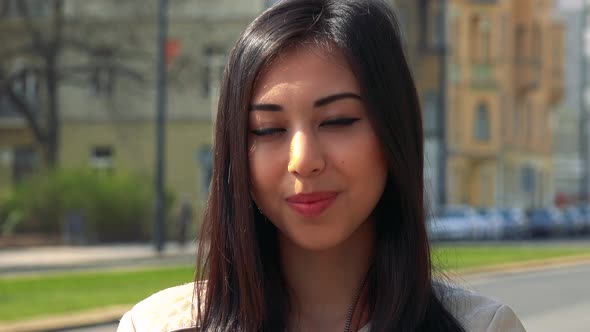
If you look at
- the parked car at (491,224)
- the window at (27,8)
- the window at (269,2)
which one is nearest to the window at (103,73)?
the window at (27,8)

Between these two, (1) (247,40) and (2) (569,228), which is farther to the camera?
(2) (569,228)

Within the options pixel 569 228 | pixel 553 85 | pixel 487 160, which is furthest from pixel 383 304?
pixel 553 85

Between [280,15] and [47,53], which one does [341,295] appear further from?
[47,53]

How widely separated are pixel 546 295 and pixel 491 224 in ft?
94.6

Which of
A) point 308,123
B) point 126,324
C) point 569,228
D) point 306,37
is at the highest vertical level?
point 306,37

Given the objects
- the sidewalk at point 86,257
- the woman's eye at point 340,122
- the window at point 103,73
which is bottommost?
the sidewalk at point 86,257

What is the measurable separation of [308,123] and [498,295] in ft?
60.9

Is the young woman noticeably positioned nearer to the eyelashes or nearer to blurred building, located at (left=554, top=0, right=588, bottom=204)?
the eyelashes

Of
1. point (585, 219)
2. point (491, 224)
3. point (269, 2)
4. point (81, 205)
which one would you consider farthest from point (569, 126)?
point (269, 2)

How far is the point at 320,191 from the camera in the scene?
79.2 inches

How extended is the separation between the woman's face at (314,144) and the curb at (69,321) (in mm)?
12877

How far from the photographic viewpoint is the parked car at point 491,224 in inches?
1944

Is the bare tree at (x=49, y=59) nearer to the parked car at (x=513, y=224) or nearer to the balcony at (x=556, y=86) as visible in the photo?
the parked car at (x=513, y=224)

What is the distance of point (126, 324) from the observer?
6.89ft
